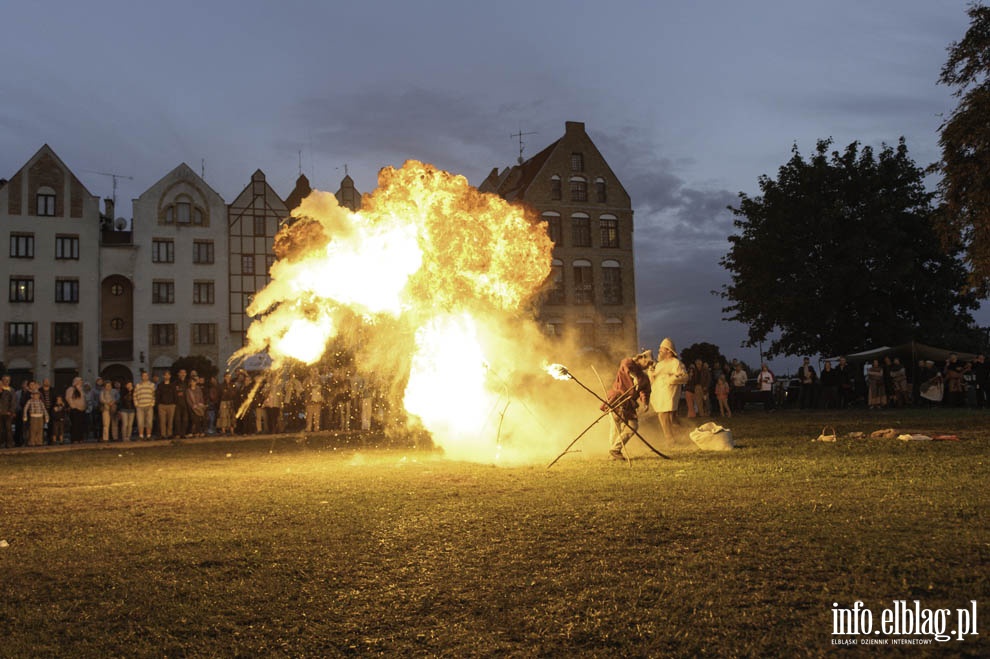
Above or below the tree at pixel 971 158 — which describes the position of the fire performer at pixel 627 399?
below

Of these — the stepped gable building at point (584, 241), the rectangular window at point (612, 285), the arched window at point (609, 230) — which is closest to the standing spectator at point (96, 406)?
the stepped gable building at point (584, 241)

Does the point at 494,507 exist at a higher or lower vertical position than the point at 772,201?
lower

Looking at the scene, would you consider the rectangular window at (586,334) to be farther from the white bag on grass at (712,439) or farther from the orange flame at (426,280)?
the white bag on grass at (712,439)

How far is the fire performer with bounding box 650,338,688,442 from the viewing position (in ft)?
54.2

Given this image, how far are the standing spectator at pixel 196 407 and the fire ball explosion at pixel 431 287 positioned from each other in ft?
28.3

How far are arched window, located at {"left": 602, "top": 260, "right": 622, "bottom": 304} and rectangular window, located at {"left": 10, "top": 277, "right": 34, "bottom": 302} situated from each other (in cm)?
3775

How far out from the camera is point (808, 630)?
4699 mm

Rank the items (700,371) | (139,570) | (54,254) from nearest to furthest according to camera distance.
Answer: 1. (139,570)
2. (700,371)
3. (54,254)

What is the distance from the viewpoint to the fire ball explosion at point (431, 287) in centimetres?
1521

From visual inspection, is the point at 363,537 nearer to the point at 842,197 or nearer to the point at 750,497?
the point at 750,497

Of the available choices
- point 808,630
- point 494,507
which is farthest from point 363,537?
point 808,630

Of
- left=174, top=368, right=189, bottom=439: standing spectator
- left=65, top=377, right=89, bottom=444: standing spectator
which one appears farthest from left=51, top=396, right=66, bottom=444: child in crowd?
left=174, top=368, right=189, bottom=439: standing spectator

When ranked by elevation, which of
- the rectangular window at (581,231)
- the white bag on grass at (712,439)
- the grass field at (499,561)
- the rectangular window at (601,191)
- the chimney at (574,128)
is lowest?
the grass field at (499,561)

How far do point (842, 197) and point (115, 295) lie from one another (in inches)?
1809
